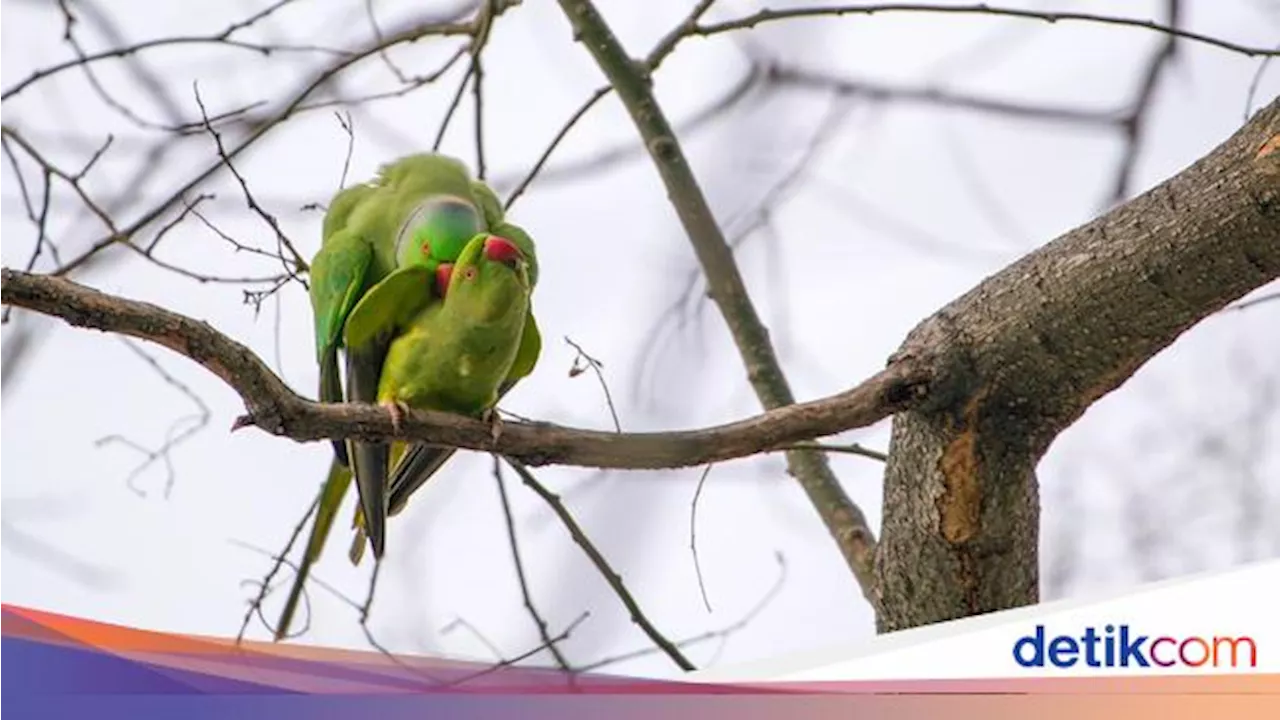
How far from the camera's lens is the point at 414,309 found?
3.19ft

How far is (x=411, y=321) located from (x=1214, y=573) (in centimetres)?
50

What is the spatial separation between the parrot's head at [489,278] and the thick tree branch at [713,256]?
0.48 m

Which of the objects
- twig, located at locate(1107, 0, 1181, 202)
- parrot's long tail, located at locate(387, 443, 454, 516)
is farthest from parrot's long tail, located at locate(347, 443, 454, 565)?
twig, located at locate(1107, 0, 1181, 202)

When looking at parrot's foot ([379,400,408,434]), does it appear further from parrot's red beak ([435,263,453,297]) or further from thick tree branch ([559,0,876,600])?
thick tree branch ([559,0,876,600])

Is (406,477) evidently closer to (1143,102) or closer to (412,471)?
(412,471)

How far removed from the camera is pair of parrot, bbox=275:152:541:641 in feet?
3.05

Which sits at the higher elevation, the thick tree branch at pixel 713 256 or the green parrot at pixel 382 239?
the thick tree branch at pixel 713 256

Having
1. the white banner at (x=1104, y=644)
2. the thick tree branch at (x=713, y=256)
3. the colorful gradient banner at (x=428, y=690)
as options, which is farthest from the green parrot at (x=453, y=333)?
the thick tree branch at (x=713, y=256)

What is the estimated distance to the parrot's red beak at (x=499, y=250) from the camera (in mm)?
911

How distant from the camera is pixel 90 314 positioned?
0.86m

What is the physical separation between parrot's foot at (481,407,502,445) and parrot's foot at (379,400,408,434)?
53 millimetres

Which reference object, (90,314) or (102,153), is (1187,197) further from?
(102,153)

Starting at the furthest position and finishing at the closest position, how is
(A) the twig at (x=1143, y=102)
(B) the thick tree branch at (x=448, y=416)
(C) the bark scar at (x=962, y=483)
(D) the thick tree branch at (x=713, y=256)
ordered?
(D) the thick tree branch at (x=713, y=256), (A) the twig at (x=1143, y=102), (C) the bark scar at (x=962, y=483), (B) the thick tree branch at (x=448, y=416)

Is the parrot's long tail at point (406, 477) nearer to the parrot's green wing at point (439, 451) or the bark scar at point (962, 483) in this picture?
the parrot's green wing at point (439, 451)
